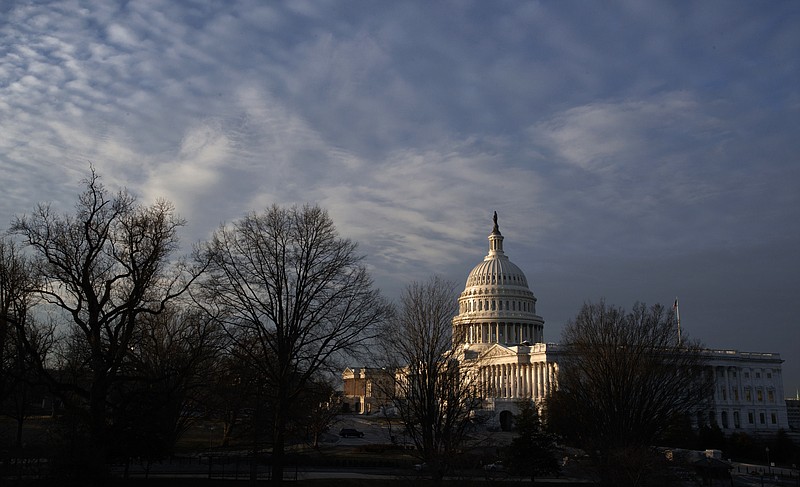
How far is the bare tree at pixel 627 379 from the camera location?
145 feet

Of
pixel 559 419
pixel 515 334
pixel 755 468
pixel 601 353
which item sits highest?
pixel 515 334

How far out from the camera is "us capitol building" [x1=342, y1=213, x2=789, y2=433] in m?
113

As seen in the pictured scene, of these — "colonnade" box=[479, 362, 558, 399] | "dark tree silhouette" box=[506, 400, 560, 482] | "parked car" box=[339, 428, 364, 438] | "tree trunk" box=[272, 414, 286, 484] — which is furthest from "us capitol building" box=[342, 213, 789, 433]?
"tree trunk" box=[272, 414, 286, 484]

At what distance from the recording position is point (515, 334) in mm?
147250

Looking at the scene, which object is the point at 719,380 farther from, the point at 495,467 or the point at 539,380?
the point at 495,467

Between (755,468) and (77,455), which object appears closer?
(77,455)

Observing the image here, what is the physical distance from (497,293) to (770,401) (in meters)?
51.9

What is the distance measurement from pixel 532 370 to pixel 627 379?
74475 millimetres

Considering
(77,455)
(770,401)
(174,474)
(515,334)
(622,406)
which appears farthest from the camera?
(515,334)

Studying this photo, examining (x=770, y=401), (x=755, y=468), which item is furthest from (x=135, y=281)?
(x=770, y=401)

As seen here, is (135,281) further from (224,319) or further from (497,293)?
(497,293)

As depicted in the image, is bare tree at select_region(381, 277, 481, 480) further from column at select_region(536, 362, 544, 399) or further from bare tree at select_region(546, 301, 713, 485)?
column at select_region(536, 362, 544, 399)

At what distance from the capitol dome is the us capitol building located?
0.20 m

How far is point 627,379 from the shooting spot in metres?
44.7
